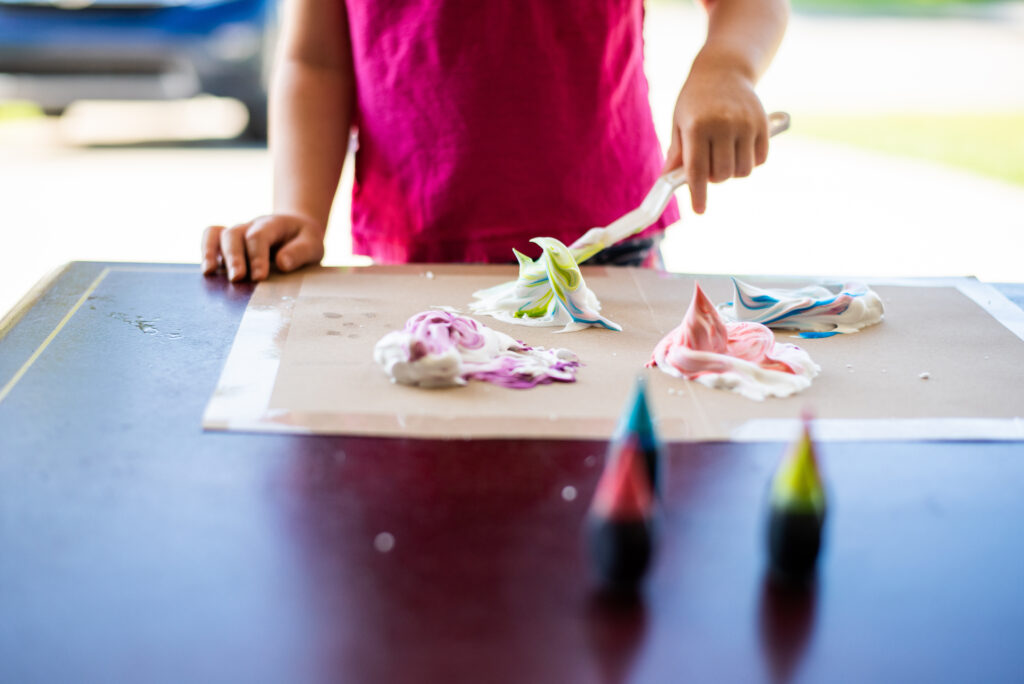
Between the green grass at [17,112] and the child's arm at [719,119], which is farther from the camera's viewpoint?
the green grass at [17,112]

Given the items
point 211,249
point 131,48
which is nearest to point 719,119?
point 211,249

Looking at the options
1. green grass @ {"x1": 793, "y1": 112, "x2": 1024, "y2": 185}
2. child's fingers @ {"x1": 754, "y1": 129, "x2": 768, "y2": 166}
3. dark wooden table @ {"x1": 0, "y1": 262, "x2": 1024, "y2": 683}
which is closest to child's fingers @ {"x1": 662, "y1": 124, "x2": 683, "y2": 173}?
child's fingers @ {"x1": 754, "y1": 129, "x2": 768, "y2": 166}

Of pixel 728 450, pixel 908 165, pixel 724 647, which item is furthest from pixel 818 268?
pixel 724 647

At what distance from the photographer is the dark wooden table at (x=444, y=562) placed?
690 millimetres

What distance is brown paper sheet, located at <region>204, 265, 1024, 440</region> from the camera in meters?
1.04

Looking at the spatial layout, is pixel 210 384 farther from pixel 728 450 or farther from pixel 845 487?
pixel 845 487

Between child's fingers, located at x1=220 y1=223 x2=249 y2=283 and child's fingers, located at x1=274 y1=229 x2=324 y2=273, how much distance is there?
0.19ft

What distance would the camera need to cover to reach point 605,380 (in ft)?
3.82

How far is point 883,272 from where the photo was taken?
4.10 m

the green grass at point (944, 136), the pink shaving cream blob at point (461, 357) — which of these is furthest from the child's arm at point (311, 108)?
the green grass at point (944, 136)

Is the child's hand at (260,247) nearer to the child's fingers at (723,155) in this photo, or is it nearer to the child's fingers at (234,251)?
the child's fingers at (234,251)

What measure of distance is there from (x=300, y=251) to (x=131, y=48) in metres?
4.36

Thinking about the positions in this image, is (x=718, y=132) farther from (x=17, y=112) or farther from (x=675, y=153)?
(x=17, y=112)

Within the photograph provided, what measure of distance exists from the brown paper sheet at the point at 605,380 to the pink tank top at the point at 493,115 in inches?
9.2
